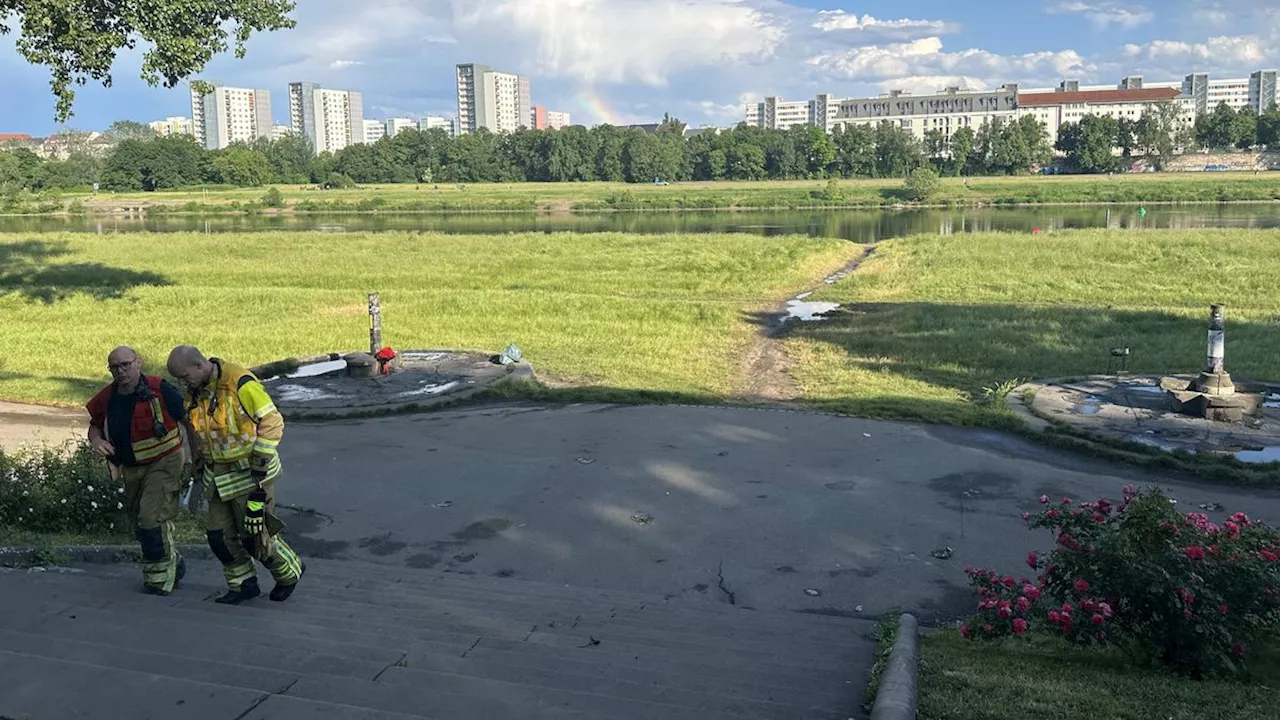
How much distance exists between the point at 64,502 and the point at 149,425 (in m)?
2.43

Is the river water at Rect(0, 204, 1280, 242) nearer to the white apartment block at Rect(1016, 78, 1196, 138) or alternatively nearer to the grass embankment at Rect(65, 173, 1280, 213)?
the grass embankment at Rect(65, 173, 1280, 213)

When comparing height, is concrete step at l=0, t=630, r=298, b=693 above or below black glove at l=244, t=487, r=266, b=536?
below

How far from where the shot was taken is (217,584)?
6438 millimetres

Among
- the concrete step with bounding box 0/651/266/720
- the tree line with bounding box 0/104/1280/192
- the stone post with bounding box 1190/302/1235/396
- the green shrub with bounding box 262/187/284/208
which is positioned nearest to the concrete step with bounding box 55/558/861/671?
the concrete step with bounding box 0/651/266/720

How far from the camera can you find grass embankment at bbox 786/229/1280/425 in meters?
15.4

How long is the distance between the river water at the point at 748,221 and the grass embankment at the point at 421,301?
21161 mm

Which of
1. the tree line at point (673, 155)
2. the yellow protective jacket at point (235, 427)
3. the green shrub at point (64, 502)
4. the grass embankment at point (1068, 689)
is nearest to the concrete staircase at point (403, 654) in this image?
the grass embankment at point (1068, 689)

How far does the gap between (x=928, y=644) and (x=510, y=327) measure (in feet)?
54.9

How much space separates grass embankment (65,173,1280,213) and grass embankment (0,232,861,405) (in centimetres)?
5623

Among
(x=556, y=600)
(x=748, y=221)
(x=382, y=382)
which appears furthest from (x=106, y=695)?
(x=748, y=221)

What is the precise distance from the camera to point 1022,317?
2172 cm

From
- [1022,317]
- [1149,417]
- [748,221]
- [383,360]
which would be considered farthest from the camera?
[748,221]

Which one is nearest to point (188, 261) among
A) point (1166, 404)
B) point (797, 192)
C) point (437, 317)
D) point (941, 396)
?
point (437, 317)

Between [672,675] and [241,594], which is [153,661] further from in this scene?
[672,675]
